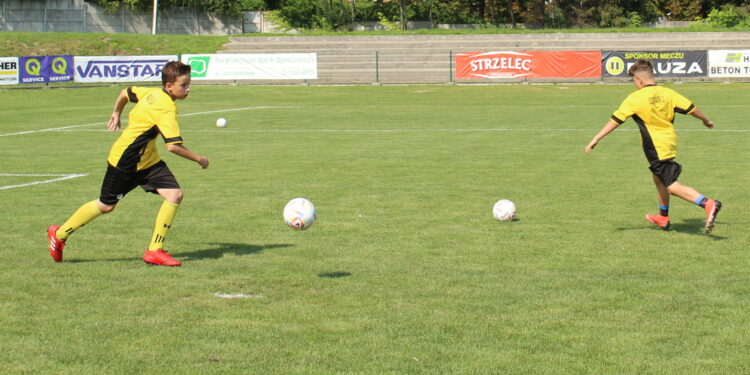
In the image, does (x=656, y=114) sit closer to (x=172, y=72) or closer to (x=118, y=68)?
(x=172, y=72)

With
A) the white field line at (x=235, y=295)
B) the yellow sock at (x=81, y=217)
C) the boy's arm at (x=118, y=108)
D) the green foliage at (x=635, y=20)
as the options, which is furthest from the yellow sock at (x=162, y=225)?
the green foliage at (x=635, y=20)

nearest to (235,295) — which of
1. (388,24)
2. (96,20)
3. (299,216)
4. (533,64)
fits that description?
(299,216)

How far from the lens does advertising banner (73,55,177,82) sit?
159ft

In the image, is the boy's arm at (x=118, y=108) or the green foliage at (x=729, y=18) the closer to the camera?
the boy's arm at (x=118, y=108)

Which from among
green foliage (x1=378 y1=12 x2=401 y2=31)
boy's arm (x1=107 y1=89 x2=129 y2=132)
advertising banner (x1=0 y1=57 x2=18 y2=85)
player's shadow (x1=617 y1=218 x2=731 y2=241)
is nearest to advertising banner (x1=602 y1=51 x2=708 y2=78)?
green foliage (x1=378 y1=12 x2=401 y2=31)

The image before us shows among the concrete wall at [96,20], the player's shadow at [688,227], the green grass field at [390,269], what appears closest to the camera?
the green grass field at [390,269]

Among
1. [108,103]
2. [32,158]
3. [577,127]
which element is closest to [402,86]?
[108,103]

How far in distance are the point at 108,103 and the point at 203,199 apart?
1119 inches

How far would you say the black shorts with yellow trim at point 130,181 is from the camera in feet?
30.8

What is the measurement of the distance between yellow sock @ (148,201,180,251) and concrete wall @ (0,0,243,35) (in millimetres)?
67226

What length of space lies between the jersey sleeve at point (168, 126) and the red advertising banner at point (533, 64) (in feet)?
140

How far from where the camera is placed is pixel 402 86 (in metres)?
50.3

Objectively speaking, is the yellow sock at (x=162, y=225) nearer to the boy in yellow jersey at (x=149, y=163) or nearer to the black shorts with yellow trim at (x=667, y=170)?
the boy in yellow jersey at (x=149, y=163)

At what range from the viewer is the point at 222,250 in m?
10.0
